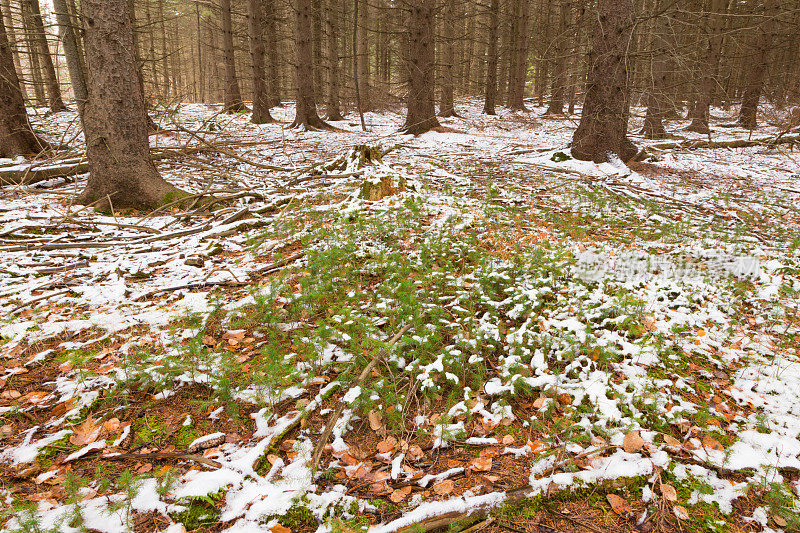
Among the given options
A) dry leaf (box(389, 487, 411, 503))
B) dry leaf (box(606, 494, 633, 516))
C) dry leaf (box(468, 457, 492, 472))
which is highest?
dry leaf (box(468, 457, 492, 472))

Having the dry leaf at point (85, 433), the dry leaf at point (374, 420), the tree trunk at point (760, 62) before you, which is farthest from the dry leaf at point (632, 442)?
the tree trunk at point (760, 62)

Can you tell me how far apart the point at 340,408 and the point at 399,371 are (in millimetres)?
520

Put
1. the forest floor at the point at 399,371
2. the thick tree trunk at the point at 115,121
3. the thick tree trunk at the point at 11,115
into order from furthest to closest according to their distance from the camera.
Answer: the thick tree trunk at the point at 11,115
the thick tree trunk at the point at 115,121
the forest floor at the point at 399,371

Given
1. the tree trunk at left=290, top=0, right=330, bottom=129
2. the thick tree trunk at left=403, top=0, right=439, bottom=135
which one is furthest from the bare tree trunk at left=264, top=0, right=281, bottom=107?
the thick tree trunk at left=403, top=0, right=439, bottom=135

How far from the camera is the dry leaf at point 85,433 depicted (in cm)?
237

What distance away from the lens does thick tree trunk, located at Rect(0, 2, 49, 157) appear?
7.25m

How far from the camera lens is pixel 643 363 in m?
2.94

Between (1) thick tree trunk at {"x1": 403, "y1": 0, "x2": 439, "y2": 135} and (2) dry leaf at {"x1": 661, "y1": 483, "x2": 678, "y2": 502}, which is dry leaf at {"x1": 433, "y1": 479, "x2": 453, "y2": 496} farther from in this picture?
(1) thick tree trunk at {"x1": 403, "y1": 0, "x2": 439, "y2": 135}

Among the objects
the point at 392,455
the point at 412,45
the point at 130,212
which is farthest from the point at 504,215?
the point at 412,45

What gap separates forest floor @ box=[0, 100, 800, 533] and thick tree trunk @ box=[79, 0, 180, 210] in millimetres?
416

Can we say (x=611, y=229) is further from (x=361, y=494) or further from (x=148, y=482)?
(x=148, y=482)

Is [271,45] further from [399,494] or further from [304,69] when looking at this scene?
[399,494]

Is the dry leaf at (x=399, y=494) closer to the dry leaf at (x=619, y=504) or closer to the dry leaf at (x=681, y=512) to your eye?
the dry leaf at (x=619, y=504)

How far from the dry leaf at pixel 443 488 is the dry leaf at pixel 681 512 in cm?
107
